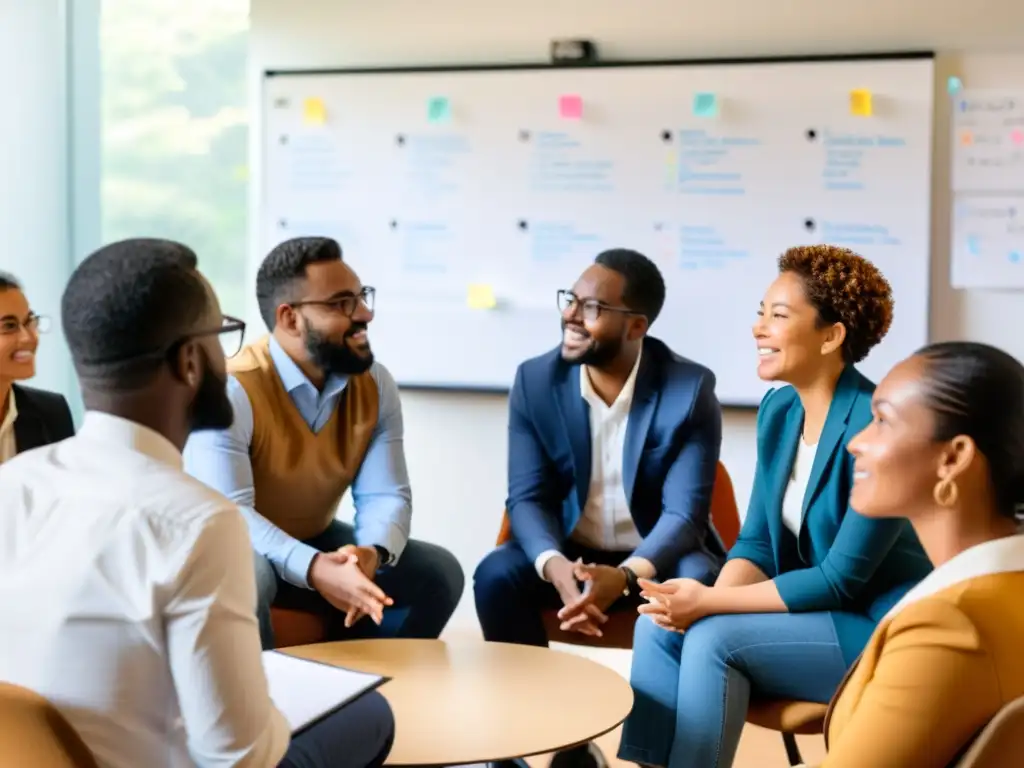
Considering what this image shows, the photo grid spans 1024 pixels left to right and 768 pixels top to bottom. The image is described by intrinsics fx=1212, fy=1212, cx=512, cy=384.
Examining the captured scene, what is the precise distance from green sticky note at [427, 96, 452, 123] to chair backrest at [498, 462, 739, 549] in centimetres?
150

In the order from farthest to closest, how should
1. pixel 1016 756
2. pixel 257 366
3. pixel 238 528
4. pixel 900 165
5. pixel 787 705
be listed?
pixel 900 165
pixel 257 366
pixel 787 705
pixel 238 528
pixel 1016 756

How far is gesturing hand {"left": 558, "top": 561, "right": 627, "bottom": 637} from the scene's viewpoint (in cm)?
267

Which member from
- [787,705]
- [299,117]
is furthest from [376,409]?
[299,117]


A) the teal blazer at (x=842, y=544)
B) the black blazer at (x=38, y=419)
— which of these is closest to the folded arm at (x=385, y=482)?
the black blazer at (x=38, y=419)

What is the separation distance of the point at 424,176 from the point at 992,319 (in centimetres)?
184

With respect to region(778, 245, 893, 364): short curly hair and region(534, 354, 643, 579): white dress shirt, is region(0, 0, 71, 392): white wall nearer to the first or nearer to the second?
region(534, 354, 643, 579): white dress shirt

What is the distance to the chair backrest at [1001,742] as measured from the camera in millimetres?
1223

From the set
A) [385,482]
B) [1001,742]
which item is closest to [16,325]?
[385,482]

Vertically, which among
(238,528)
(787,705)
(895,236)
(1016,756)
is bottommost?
(787,705)

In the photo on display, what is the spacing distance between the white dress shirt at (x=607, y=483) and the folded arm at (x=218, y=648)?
169 cm

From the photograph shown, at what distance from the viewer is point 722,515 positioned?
312 cm

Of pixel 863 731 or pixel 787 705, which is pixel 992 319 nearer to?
pixel 787 705

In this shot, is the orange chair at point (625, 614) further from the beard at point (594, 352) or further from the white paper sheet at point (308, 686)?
the white paper sheet at point (308, 686)

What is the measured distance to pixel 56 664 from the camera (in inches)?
52.2
